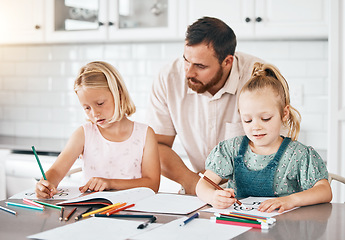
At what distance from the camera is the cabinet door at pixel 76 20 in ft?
11.1

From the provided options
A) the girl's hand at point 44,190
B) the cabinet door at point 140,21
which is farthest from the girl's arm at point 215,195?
the cabinet door at point 140,21

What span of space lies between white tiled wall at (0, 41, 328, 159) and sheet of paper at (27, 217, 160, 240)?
7.60ft

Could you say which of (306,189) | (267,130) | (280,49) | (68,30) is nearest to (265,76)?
(267,130)

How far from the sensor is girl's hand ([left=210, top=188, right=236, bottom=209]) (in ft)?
4.34

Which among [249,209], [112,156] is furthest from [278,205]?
[112,156]

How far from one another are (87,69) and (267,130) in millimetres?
851

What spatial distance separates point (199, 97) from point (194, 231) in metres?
1.34

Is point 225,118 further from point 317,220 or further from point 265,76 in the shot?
point 317,220

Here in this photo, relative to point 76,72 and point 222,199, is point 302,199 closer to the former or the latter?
point 222,199

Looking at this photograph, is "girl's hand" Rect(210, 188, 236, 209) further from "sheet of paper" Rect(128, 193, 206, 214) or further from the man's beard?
the man's beard

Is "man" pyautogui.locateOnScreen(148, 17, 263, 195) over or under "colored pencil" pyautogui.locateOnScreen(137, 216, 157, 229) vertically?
over

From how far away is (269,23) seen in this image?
298 cm

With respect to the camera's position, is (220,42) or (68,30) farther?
(68,30)

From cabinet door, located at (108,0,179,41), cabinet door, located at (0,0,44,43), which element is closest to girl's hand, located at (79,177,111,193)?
cabinet door, located at (108,0,179,41)
